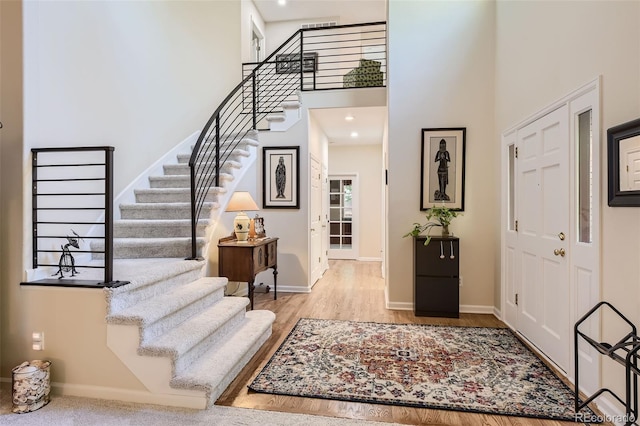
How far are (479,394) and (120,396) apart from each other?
232 cm

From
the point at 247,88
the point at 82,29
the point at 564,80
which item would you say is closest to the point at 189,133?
the point at 247,88

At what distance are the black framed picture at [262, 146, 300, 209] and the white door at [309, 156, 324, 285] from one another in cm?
32

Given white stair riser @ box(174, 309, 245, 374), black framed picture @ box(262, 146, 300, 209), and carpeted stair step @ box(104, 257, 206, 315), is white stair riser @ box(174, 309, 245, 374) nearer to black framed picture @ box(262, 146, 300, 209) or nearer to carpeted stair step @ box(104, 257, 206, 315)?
carpeted stair step @ box(104, 257, 206, 315)

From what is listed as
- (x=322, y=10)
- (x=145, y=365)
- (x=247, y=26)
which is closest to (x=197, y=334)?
(x=145, y=365)

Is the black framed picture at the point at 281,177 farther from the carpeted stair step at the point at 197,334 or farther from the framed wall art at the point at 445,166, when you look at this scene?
the carpeted stair step at the point at 197,334

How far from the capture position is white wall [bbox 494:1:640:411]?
182 centimetres

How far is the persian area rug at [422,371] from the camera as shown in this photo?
2.15 m

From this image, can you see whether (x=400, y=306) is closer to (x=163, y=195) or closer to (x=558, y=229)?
(x=558, y=229)

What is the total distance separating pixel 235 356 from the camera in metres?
2.44

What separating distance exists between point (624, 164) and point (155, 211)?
4014 mm

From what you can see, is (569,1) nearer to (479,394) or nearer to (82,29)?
(479,394)

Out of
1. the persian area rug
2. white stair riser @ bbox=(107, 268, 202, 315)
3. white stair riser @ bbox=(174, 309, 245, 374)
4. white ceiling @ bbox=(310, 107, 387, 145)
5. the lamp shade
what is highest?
white ceiling @ bbox=(310, 107, 387, 145)

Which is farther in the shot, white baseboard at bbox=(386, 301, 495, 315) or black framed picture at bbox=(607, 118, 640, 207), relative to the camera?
white baseboard at bbox=(386, 301, 495, 315)

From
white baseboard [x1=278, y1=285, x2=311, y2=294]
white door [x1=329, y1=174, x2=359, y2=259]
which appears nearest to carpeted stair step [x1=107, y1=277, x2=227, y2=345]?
white baseboard [x1=278, y1=285, x2=311, y2=294]
